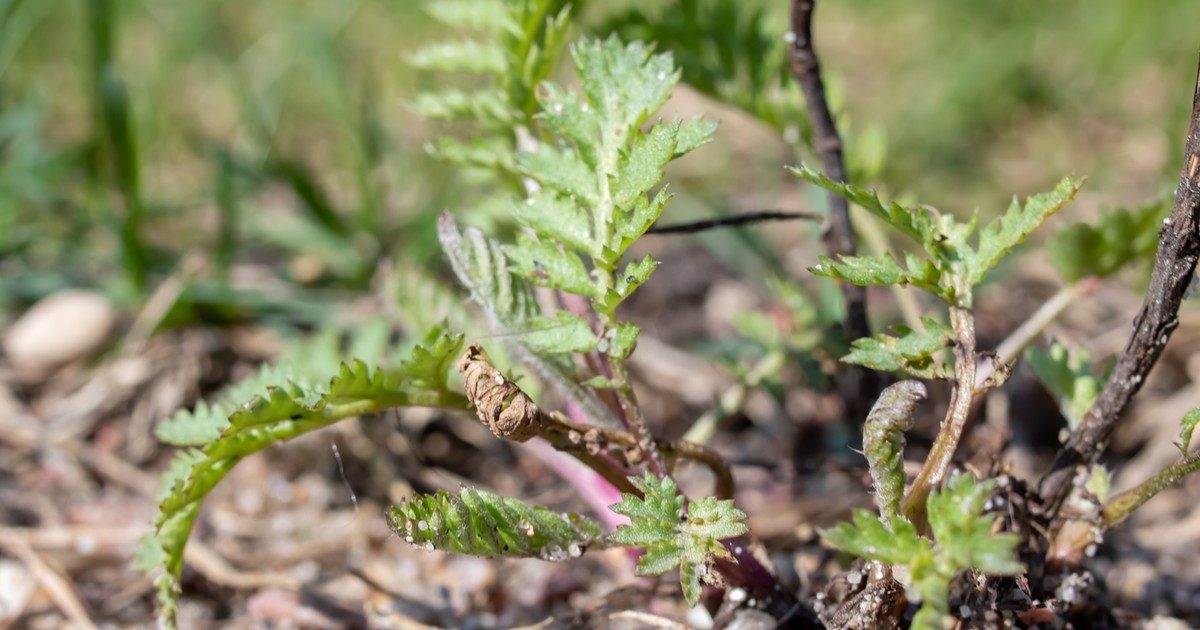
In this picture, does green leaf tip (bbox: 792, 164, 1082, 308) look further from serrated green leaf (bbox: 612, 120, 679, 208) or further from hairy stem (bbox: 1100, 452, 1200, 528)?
hairy stem (bbox: 1100, 452, 1200, 528)

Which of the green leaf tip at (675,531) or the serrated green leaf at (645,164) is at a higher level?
the serrated green leaf at (645,164)

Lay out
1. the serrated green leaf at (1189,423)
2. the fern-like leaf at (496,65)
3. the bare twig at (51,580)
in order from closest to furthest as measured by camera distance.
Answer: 1. the serrated green leaf at (1189,423)
2. the fern-like leaf at (496,65)
3. the bare twig at (51,580)

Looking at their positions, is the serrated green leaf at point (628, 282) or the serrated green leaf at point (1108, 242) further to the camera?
the serrated green leaf at point (1108, 242)

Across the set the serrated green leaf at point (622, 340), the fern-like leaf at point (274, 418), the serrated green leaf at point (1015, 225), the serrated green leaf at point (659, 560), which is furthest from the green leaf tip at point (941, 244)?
the fern-like leaf at point (274, 418)

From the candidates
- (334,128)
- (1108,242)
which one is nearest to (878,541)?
(1108,242)

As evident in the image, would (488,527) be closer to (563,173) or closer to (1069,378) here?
(563,173)

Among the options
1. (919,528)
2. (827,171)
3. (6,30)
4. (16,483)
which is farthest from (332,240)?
(919,528)

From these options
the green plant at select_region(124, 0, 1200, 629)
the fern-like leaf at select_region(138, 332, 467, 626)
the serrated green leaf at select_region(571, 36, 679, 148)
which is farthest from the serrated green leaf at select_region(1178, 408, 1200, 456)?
the fern-like leaf at select_region(138, 332, 467, 626)

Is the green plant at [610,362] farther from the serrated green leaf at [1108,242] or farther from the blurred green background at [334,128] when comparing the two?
the blurred green background at [334,128]
